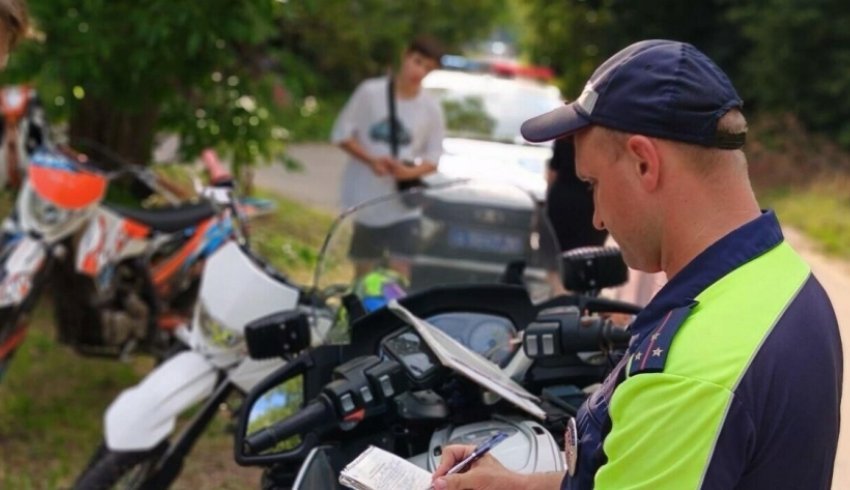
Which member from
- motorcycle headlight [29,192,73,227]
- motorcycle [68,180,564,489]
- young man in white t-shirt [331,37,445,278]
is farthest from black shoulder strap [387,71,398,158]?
motorcycle [68,180,564,489]

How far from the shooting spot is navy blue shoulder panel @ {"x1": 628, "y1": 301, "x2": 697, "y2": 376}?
5.43 ft

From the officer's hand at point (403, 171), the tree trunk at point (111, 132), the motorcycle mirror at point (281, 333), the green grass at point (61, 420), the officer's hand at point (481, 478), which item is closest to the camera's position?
the officer's hand at point (481, 478)

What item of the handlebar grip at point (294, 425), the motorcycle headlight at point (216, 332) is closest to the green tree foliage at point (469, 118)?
the motorcycle headlight at point (216, 332)

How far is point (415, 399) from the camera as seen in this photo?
2492 mm

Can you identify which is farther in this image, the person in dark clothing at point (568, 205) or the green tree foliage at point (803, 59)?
the green tree foliage at point (803, 59)

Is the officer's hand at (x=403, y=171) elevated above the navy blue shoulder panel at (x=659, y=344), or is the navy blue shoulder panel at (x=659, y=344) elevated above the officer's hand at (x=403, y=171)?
Result: the navy blue shoulder panel at (x=659, y=344)

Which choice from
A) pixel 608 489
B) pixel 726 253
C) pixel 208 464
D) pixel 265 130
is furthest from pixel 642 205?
pixel 265 130

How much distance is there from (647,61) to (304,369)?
3.97 feet

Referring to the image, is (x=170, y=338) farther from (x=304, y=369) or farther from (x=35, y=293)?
(x=304, y=369)

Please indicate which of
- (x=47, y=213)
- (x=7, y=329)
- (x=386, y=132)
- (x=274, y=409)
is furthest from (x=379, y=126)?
(x=274, y=409)

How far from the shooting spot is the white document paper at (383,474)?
6.91 feet

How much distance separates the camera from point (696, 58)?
70.4 inches

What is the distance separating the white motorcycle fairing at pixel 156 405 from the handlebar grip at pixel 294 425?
126 centimetres

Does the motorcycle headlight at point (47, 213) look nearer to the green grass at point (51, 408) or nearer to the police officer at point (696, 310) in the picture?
the green grass at point (51, 408)
